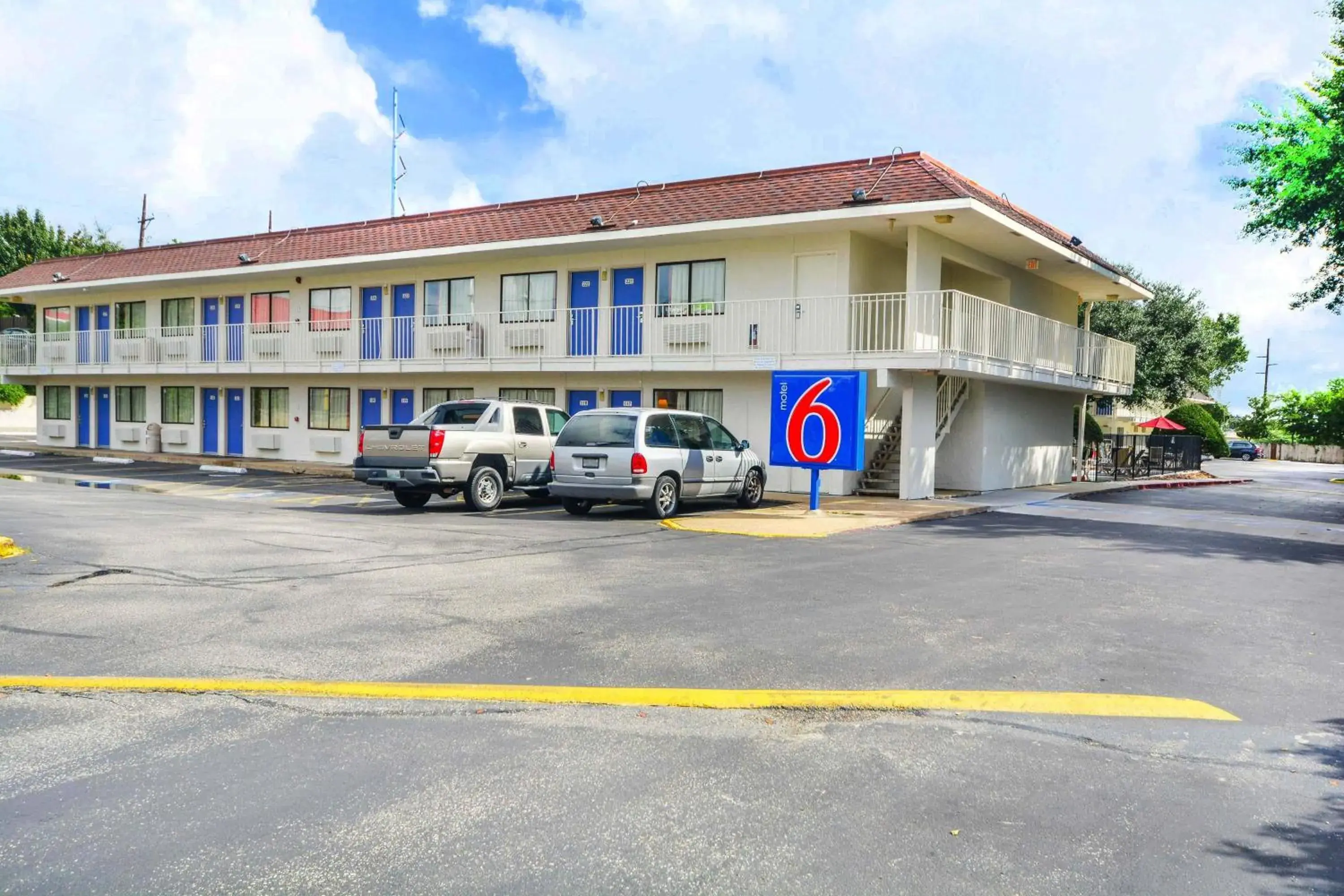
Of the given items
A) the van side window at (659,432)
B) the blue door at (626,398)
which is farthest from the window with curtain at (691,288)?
the van side window at (659,432)

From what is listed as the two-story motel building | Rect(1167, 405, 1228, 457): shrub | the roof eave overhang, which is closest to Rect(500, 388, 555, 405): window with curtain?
the two-story motel building

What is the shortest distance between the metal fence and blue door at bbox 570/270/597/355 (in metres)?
16.4

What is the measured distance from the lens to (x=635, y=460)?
1489 cm

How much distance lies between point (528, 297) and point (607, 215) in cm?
361

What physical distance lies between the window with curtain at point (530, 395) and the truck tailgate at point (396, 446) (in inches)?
354

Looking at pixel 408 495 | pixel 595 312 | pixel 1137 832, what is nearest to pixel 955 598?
pixel 1137 832

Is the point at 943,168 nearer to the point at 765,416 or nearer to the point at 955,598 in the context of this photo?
the point at 765,416

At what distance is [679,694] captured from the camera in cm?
560

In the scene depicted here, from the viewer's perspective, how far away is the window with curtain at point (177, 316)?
105 ft

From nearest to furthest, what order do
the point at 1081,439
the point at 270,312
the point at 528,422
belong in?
the point at 528,422, the point at 1081,439, the point at 270,312

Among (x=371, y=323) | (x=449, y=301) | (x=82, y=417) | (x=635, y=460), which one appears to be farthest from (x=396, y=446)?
(x=82, y=417)

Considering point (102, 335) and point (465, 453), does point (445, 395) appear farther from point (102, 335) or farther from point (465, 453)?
point (102, 335)

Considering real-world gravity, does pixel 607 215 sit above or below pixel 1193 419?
→ above

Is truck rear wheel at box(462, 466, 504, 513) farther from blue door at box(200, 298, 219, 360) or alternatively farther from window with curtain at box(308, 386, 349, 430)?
blue door at box(200, 298, 219, 360)
